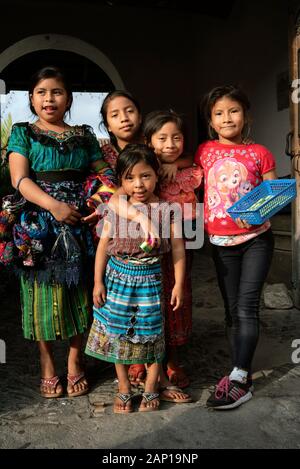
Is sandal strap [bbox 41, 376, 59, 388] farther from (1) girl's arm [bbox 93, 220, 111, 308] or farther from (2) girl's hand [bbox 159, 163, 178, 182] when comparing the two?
(2) girl's hand [bbox 159, 163, 178, 182]

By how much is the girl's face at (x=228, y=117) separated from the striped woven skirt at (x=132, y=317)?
76cm

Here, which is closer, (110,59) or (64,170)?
(64,170)

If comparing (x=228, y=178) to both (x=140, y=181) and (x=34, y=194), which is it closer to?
(x=140, y=181)

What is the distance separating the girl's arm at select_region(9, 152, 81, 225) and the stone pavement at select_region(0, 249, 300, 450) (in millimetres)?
926

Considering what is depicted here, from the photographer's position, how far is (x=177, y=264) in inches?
94.0

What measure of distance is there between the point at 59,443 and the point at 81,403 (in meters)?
0.40

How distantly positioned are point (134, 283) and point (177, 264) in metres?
0.24

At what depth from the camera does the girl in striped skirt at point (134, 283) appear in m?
2.29

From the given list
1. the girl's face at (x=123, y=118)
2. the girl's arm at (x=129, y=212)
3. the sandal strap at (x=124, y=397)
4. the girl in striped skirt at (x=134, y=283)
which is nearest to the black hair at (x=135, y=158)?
the girl in striped skirt at (x=134, y=283)

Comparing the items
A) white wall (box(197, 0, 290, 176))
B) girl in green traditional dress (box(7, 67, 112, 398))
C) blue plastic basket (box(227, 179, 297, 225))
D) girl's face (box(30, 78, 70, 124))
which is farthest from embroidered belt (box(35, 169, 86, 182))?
white wall (box(197, 0, 290, 176))

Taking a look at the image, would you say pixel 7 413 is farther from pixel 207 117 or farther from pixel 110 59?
pixel 110 59

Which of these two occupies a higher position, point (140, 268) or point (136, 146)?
point (136, 146)
